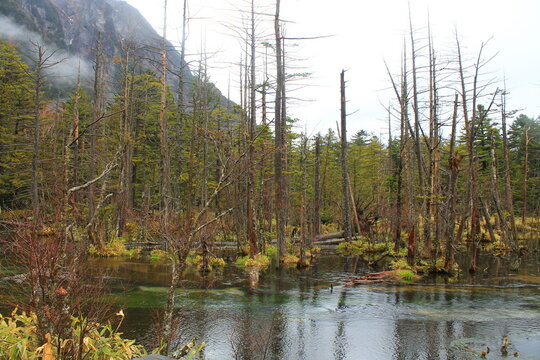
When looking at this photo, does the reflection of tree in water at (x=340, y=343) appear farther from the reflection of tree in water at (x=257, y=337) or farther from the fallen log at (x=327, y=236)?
the fallen log at (x=327, y=236)

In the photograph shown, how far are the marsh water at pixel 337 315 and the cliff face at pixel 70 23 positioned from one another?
57.7 meters

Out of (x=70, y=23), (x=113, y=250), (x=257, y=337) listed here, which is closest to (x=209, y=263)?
(x=113, y=250)

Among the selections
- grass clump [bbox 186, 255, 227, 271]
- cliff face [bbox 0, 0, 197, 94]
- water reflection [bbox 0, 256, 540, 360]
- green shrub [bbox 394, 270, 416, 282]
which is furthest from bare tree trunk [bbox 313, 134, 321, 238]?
cliff face [bbox 0, 0, 197, 94]

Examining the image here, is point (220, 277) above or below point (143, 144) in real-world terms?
below

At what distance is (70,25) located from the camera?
79562mm

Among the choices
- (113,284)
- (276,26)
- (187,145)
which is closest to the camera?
(113,284)

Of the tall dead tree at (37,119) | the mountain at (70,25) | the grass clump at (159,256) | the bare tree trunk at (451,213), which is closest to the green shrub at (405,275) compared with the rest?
the bare tree trunk at (451,213)

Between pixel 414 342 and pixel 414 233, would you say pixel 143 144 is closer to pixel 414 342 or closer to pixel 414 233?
pixel 414 233

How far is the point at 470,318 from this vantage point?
31.2 feet

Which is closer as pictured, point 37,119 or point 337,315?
point 337,315

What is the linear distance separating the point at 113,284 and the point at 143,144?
21.8m

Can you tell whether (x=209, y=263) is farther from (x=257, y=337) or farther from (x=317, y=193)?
(x=317, y=193)

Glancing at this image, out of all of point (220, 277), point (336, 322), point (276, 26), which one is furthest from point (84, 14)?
point (336, 322)

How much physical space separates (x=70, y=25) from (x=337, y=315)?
88488 mm
